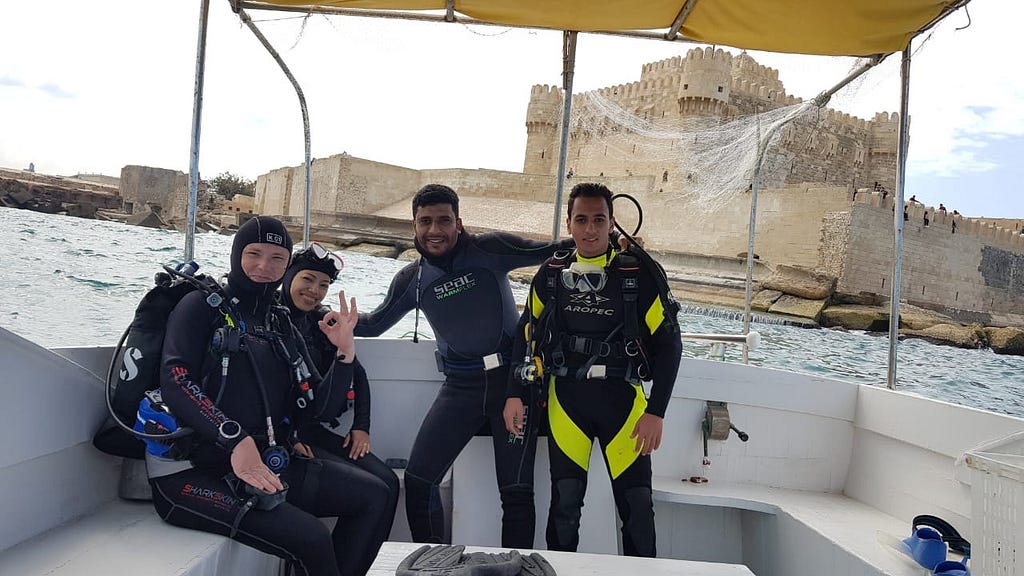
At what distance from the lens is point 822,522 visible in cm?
217

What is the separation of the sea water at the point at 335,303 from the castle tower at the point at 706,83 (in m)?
12.7

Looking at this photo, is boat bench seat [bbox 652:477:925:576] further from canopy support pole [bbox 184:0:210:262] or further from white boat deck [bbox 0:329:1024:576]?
canopy support pole [bbox 184:0:210:262]

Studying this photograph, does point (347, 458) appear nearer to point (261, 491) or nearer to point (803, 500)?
point (261, 491)

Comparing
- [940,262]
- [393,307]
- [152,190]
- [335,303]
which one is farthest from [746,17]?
[152,190]

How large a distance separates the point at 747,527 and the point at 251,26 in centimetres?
269

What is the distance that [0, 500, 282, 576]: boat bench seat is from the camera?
145 cm

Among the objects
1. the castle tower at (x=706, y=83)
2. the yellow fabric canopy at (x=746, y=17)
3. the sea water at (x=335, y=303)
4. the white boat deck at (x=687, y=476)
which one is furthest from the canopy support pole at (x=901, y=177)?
the castle tower at (x=706, y=83)

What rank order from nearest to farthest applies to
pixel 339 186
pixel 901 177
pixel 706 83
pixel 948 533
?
pixel 948 533 < pixel 901 177 < pixel 706 83 < pixel 339 186

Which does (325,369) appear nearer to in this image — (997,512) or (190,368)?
(190,368)

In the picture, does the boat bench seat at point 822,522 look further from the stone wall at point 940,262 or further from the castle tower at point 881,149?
the castle tower at point 881,149

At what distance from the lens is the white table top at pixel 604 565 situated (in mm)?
1322

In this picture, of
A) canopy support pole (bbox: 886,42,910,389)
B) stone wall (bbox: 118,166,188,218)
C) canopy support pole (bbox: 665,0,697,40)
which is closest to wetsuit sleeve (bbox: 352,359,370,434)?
canopy support pole (bbox: 665,0,697,40)

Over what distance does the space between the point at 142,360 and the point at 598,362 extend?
1262 mm

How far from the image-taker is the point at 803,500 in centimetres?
241
